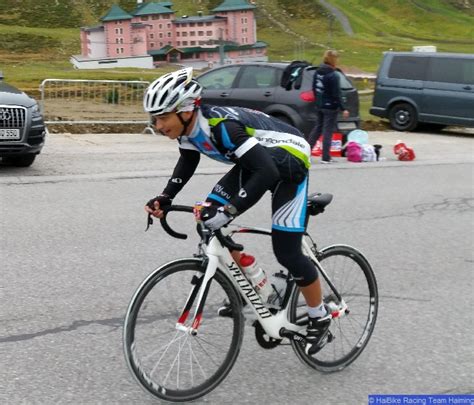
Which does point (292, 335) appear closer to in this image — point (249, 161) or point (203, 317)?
point (203, 317)

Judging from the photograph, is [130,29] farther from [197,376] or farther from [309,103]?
[197,376]

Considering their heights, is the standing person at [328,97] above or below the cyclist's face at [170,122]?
below

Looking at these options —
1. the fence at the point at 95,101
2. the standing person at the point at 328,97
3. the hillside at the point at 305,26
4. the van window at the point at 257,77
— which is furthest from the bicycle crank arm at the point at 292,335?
the hillside at the point at 305,26

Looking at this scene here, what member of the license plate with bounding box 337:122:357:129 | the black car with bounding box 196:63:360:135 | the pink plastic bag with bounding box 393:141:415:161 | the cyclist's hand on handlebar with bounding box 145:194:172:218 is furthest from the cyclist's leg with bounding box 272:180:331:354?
the license plate with bounding box 337:122:357:129

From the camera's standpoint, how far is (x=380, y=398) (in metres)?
3.89

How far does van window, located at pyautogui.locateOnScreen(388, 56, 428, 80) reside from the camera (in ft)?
60.0

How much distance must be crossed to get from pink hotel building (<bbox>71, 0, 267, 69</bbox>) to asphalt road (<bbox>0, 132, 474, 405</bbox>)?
87813 mm

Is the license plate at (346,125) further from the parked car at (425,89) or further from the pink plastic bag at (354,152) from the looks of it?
the parked car at (425,89)

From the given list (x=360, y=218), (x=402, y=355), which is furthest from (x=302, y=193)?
(x=360, y=218)

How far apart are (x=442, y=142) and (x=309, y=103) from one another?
202 inches

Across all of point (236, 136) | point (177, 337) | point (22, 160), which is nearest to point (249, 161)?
point (236, 136)

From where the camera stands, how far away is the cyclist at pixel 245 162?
335 centimetres

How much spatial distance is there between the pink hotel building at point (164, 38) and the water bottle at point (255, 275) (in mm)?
93803

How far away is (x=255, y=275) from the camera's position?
3.70 metres
